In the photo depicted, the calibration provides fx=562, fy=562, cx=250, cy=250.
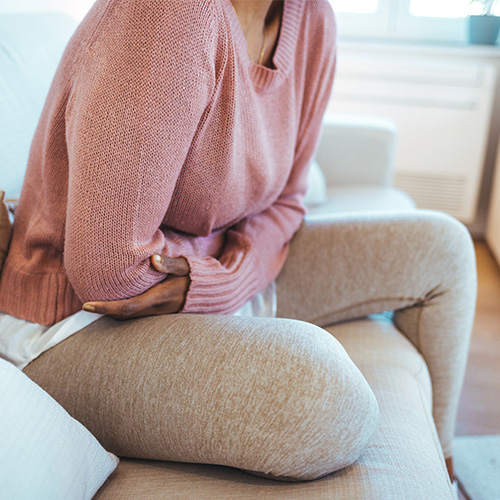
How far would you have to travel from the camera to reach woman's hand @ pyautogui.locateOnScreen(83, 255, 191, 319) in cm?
68

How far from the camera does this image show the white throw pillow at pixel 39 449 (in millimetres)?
475

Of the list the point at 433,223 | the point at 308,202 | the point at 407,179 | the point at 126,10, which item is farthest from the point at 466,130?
the point at 126,10

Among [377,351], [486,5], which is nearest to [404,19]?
[486,5]

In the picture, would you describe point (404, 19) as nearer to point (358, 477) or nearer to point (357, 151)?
point (357, 151)

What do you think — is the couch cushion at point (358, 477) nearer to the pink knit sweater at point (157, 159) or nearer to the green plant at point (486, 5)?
the pink knit sweater at point (157, 159)

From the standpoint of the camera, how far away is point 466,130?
2230mm

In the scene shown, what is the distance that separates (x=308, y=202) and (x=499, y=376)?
2.28 ft

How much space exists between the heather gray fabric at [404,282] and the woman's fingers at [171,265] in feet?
0.90

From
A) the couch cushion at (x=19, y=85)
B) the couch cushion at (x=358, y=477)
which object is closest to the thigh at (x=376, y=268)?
the couch cushion at (x=358, y=477)

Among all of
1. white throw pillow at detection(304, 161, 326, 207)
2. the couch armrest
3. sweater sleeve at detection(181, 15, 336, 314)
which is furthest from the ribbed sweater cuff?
the couch armrest

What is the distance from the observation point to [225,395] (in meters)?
0.58

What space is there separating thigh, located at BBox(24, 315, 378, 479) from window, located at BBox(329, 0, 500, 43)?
2.11 m

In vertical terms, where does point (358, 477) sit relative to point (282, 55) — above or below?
below

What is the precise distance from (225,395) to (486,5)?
7.14 feet
